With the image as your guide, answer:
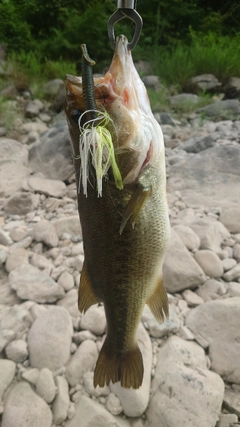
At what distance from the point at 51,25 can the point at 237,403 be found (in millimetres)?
9570

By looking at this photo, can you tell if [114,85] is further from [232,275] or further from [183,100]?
[183,100]

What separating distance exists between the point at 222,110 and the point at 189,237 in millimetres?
3380

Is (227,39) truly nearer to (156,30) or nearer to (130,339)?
(156,30)

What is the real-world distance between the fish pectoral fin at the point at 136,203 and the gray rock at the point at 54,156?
300cm

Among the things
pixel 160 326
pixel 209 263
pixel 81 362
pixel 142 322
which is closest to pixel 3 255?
pixel 81 362

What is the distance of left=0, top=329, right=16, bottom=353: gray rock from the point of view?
206 centimetres

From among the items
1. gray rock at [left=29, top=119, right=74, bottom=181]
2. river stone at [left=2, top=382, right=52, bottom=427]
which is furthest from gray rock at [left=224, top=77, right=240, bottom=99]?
river stone at [left=2, top=382, right=52, bottom=427]

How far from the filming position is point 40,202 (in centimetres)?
370

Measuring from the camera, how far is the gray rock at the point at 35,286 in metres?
2.34

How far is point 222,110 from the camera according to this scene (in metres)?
5.38

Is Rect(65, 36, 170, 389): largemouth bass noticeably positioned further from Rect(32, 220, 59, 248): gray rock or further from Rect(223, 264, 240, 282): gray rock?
Rect(32, 220, 59, 248): gray rock

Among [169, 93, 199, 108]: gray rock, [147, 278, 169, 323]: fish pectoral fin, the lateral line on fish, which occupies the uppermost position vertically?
[169, 93, 199, 108]: gray rock

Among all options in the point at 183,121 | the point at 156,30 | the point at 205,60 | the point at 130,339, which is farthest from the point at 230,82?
the point at 130,339

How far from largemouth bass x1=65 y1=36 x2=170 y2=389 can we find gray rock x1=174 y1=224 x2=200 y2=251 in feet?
4.53
